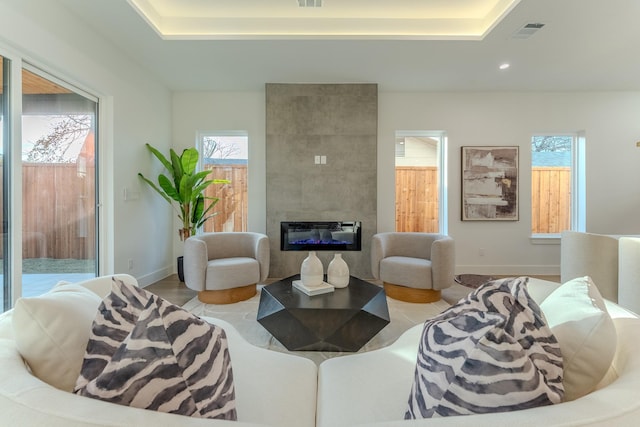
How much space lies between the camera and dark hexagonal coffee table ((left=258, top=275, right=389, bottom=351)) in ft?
6.08

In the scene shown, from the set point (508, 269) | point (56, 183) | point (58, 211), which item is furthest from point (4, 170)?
point (508, 269)

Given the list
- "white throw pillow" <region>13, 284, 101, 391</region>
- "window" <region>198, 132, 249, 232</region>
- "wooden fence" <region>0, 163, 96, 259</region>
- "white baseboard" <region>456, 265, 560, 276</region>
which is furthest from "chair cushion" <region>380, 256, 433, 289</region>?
"wooden fence" <region>0, 163, 96, 259</region>

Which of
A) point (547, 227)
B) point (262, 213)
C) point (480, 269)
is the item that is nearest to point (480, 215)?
point (480, 269)

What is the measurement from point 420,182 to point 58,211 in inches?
167

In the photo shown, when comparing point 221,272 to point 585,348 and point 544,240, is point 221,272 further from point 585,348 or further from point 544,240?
point 544,240

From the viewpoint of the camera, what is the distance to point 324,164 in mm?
4004

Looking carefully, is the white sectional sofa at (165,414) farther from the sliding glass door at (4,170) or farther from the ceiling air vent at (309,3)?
the ceiling air vent at (309,3)

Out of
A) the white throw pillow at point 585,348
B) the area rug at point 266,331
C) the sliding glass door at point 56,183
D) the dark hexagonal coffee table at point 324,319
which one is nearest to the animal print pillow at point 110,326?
the white throw pillow at point 585,348

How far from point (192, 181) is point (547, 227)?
16.7ft

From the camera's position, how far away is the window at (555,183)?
14.1 ft

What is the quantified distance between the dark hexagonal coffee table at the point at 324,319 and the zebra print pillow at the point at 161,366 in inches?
46.0

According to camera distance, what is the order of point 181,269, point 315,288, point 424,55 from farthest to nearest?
point 181,269 < point 424,55 < point 315,288

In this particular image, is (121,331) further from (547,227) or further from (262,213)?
(547,227)

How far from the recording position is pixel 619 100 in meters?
4.12
